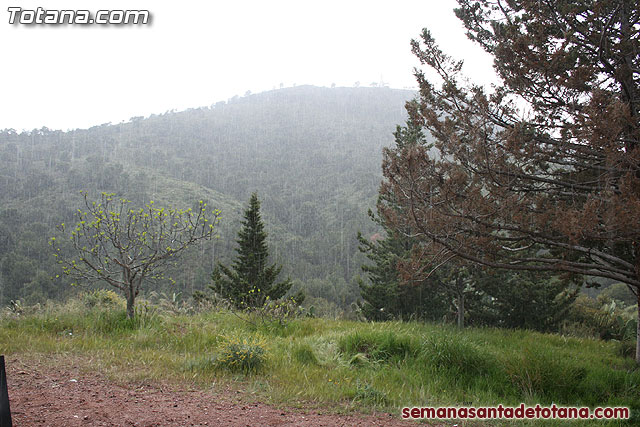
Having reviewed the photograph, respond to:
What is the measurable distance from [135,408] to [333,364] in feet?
7.21

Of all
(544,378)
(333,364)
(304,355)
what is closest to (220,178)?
(304,355)

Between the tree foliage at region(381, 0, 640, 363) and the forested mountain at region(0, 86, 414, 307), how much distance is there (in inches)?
807

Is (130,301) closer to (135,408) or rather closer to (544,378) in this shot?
(135,408)

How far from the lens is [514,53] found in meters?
5.29

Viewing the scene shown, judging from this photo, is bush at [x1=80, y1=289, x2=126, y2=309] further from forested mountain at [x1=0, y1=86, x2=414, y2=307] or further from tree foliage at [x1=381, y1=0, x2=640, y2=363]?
forested mountain at [x1=0, y1=86, x2=414, y2=307]

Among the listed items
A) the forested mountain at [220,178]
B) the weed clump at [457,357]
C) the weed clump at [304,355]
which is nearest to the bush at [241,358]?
the weed clump at [304,355]

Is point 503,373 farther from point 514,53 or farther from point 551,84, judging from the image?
point 514,53

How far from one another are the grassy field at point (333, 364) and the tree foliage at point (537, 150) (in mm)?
1194

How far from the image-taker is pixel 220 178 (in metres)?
76.8

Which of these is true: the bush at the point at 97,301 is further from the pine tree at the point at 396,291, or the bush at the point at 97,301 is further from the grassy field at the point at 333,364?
the pine tree at the point at 396,291

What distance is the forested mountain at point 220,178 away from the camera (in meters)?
37.4

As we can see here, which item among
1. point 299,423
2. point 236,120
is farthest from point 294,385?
point 236,120

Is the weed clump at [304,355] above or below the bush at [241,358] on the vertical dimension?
below

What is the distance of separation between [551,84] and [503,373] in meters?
3.66
